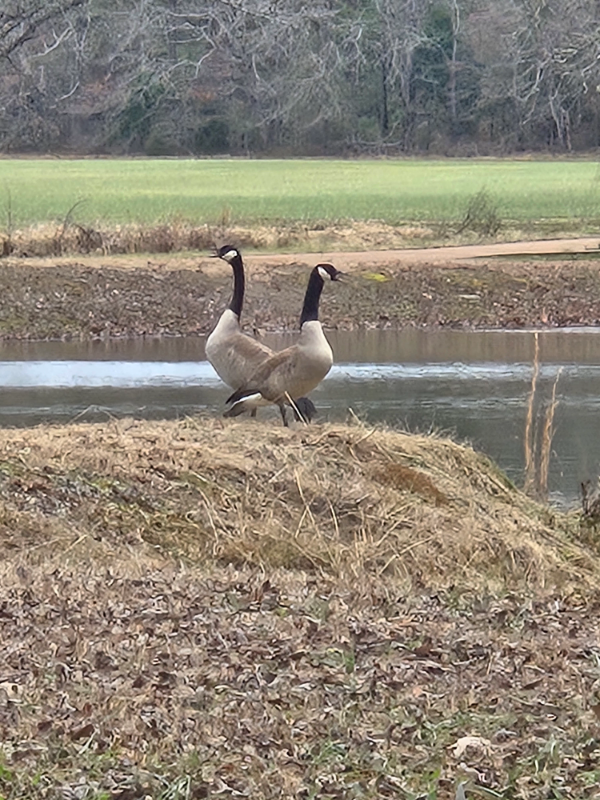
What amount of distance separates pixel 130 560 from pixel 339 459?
2254 millimetres

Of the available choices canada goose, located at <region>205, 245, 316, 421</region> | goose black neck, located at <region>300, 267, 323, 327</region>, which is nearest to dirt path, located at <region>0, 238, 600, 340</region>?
goose black neck, located at <region>300, 267, 323, 327</region>

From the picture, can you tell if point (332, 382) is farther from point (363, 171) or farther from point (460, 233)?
point (363, 171)

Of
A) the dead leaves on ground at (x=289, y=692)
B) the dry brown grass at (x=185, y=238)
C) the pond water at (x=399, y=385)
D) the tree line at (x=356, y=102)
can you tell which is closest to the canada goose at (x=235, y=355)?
the pond water at (x=399, y=385)

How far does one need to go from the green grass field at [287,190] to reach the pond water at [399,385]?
10485 millimetres

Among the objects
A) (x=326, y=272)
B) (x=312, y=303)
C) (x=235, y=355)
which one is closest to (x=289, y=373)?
(x=235, y=355)

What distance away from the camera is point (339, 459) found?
10234 mm

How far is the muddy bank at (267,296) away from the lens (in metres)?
23.9

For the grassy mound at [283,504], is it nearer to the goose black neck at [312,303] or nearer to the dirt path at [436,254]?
the goose black neck at [312,303]

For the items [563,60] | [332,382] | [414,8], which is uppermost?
[414,8]

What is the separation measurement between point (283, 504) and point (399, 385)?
8753 mm

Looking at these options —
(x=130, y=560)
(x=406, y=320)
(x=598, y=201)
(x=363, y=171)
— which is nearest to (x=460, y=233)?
(x=406, y=320)

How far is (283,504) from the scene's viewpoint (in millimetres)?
9484

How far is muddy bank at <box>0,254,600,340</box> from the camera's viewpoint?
2392 centimetres

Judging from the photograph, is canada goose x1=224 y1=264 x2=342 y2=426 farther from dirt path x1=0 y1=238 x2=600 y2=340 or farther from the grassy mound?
dirt path x1=0 y1=238 x2=600 y2=340
